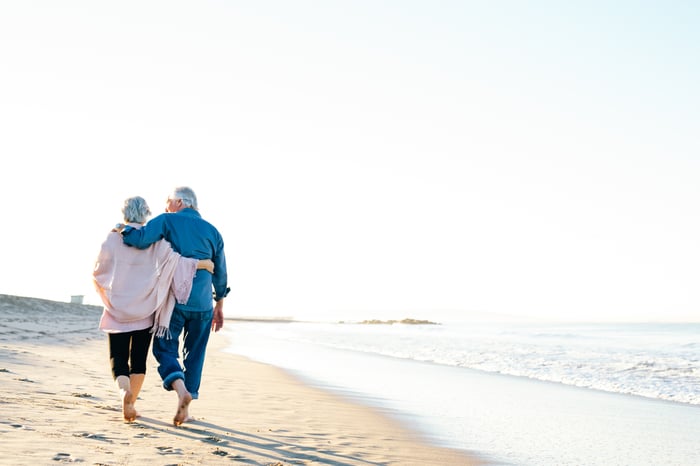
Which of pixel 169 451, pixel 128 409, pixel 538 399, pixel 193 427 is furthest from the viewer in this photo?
pixel 538 399

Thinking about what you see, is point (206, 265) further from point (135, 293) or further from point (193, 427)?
point (193, 427)

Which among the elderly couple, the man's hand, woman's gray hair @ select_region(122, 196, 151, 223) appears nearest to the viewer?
the elderly couple

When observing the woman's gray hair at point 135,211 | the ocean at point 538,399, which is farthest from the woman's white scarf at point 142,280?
the ocean at point 538,399

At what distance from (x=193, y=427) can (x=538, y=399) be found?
17.0ft

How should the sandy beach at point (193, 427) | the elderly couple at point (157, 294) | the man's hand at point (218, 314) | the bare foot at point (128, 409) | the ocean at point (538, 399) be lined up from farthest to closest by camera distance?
the man's hand at point (218, 314) → the ocean at point (538, 399) → the elderly couple at point (157, 294) → the bare foot at point (128, 409) → the sandy beach at point (193, 427)

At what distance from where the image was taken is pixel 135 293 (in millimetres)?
4973

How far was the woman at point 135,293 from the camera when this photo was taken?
16.3 feet

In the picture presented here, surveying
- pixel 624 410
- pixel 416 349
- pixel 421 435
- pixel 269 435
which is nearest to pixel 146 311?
pixel 269 435

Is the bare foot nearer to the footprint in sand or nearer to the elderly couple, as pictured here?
the elderly couple

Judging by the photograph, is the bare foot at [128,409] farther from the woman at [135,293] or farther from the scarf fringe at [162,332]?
the scarf fringe at [162,332]

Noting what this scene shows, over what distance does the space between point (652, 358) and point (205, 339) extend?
43.2 feet

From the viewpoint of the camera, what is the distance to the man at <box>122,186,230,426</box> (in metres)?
4.99

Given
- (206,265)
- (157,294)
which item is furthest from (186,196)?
(157,294)

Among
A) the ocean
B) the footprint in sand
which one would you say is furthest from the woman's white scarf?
the ocean
